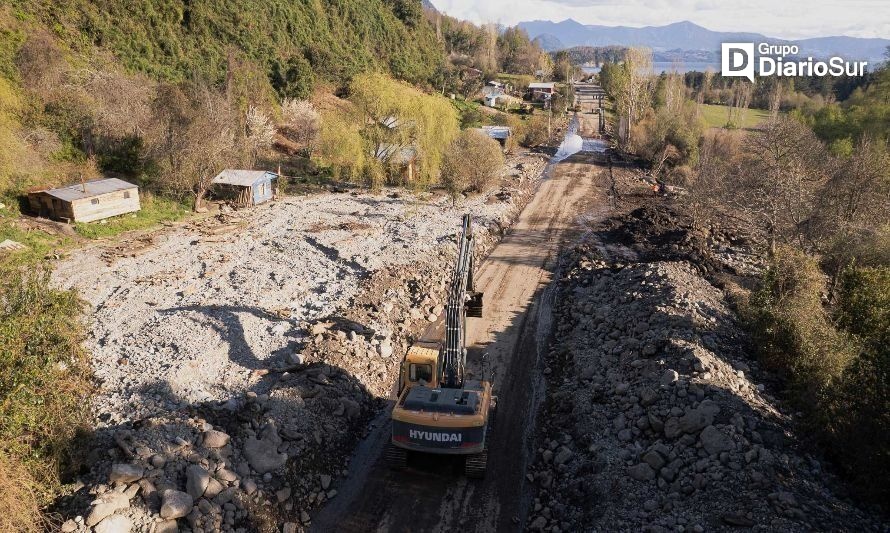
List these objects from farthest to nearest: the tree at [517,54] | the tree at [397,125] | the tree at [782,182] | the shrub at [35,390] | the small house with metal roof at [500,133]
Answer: the tree at [517,54] → the small house with metal roof at [500,133] → the tree at [397,125] → the tree at [782,182] → the shrub at [35,390]

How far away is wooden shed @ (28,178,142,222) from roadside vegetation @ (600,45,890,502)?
2967cm

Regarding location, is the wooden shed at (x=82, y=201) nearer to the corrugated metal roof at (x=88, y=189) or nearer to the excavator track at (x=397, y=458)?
the corrugated metal roof at (x=88, y=189)

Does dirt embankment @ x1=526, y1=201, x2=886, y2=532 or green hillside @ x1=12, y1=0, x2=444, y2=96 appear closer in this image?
dirt embankment @ x1=526, y1=201, x2=886, y2=532

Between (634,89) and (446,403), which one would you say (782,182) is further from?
(634,89)

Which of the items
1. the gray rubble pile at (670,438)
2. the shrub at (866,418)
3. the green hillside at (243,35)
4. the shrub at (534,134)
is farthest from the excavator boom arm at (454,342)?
the shrub at (534,134)

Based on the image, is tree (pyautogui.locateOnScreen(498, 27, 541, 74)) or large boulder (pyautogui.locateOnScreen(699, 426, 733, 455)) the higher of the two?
tree (pyautogui.locateOnScreen(498, 27, 541, 74))

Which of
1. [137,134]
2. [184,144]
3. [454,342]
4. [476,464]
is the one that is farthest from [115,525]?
[137,134]

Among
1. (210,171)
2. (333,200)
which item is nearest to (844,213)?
(333,200)

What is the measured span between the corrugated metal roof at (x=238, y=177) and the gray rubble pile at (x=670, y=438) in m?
22.8

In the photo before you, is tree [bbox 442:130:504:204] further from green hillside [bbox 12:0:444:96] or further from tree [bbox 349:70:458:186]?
green hillside [bbox 12:0:444:96]

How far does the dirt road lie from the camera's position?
39.7 ft

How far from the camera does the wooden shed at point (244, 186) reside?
3394 centimetres

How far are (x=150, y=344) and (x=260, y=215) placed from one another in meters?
16.4

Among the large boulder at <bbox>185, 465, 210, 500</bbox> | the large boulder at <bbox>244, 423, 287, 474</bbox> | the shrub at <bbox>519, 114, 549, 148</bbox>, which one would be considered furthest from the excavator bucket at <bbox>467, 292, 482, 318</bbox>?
the shrub at <bbox>519, 114, 549, 148</bbox>
